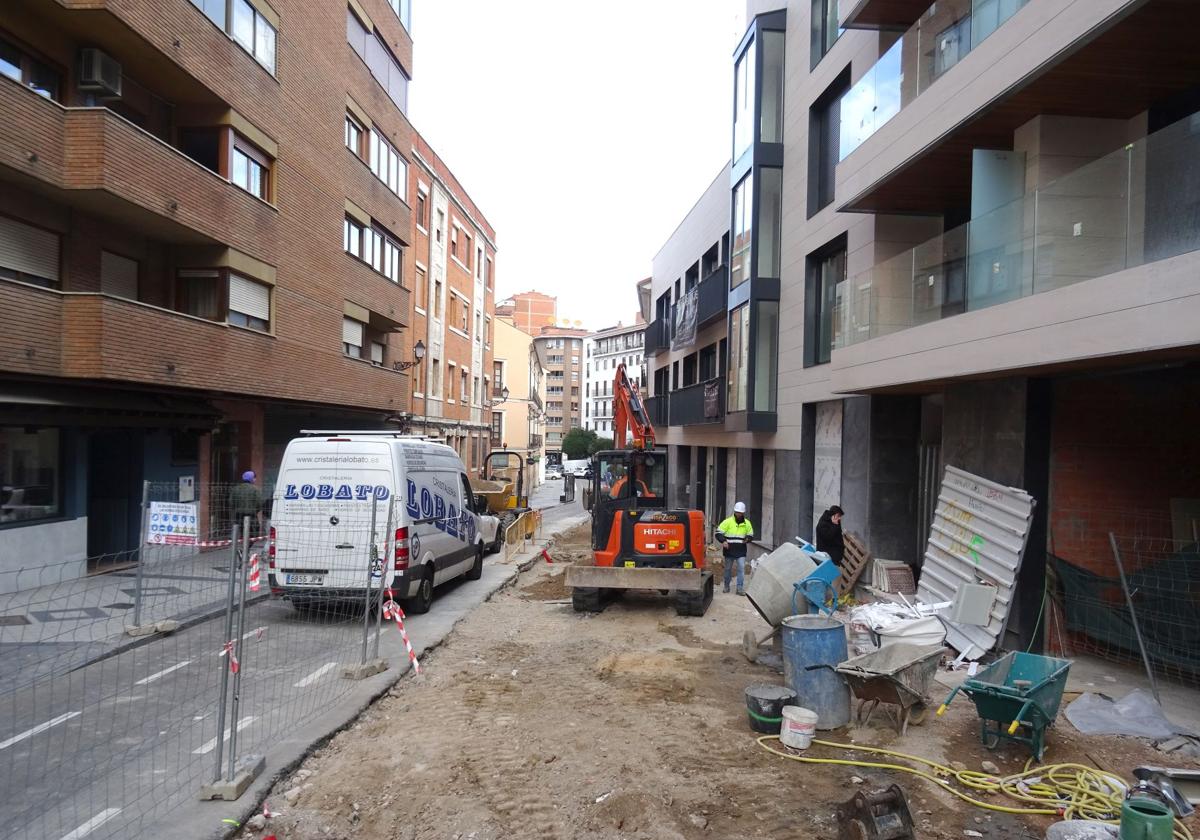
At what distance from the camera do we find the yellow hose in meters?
5.21

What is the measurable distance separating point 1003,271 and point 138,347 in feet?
41.2

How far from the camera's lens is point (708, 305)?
930 inches

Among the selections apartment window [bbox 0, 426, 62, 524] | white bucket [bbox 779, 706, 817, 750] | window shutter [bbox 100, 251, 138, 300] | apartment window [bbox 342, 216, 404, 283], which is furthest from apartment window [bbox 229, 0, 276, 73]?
white bucket [bbox 779, 706, 817, 750]

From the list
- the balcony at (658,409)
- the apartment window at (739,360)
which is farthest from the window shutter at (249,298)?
the balcony at (658,409)

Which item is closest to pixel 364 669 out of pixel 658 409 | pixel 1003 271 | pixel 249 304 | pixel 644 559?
pixel 644 559

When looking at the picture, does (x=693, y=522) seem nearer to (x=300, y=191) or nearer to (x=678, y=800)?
(x=678, y=800)

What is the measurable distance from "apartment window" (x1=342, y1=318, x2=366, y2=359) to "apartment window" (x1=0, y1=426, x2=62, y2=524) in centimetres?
884

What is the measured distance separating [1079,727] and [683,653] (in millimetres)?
4133

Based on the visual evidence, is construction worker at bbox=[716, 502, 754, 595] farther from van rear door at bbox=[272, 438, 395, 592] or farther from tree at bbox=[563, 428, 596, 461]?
tree at bbox=[563, 428, 596, 461]

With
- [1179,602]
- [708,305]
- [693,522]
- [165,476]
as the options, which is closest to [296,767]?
[693,522]

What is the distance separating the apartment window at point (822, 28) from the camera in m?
15.8

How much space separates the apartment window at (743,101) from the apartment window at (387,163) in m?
10.5

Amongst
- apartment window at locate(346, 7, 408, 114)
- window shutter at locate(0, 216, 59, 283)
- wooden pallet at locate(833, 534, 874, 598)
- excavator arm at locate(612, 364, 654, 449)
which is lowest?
wooden pallet at locate(833, 534, 874, 598)

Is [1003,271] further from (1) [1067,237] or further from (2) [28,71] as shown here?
(2) [28,71]
